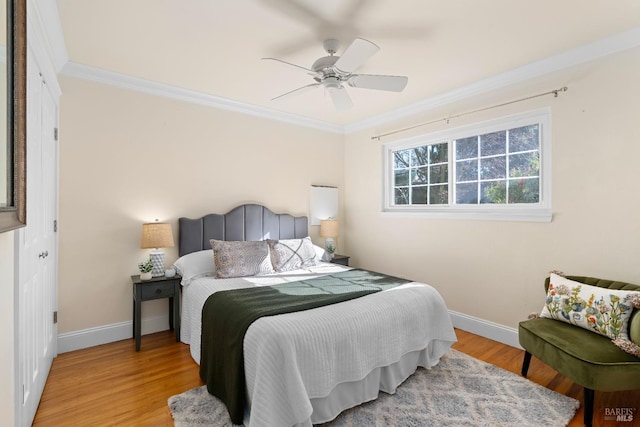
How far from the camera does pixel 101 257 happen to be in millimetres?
3078

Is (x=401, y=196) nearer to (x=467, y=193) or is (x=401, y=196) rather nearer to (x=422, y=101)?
(x=467, y=193)

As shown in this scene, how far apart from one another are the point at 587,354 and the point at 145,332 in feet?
12.2

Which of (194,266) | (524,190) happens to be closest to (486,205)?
(524,190)

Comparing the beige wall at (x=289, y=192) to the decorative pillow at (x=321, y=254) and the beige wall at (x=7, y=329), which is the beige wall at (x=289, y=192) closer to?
the decorative pillow at (x=321, y=254)

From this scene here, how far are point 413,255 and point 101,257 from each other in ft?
11.1

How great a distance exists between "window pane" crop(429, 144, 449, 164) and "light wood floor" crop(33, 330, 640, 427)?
2001 mm

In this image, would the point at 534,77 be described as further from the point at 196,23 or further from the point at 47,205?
the point at 47,205

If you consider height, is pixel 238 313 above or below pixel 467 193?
below

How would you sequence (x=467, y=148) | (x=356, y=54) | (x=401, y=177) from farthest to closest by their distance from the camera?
(x=401, y=177)
(x=467, y=148)
(x=356, y=54)

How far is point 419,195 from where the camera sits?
161 inches

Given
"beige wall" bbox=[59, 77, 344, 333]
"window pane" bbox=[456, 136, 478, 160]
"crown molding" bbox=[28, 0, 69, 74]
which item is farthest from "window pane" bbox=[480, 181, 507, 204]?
"crown molding" bbox=[28, 0, 69, 74]

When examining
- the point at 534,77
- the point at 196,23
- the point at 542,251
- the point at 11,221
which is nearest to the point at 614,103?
the point at 534,77

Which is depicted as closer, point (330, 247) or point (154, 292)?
point (154, 292)

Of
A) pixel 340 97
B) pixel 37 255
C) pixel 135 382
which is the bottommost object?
pixel 135 382
